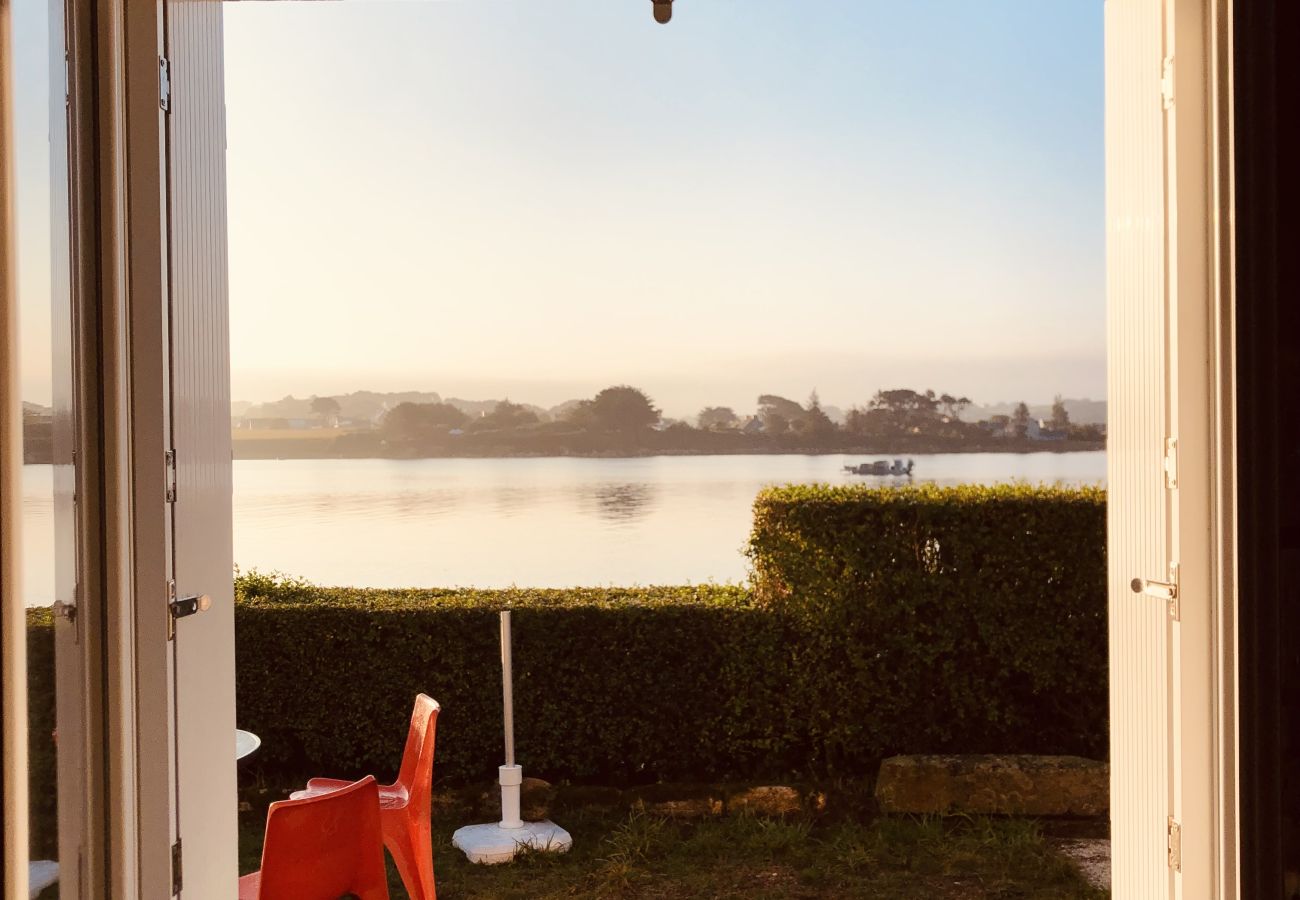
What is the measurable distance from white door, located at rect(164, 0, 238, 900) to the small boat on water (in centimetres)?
712

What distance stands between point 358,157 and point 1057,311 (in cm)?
529

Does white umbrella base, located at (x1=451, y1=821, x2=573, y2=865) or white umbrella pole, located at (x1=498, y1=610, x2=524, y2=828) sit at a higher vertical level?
white umbrella pole, located at (x1=498, y1=610, x2=524, y2=828)

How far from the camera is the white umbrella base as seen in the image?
4.46 metres

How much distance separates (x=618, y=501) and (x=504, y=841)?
4.31 meters

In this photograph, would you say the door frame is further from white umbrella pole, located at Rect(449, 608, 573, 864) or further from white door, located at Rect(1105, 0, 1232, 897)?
white umbrella pole, located at Rect(449, 608, 573, 864)

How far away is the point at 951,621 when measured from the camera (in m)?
5.04

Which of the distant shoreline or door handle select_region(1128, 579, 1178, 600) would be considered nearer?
door handle select_region(1128, 579, 1178, 600)

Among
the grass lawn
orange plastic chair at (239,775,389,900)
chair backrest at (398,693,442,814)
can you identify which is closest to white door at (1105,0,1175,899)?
the grass lawn

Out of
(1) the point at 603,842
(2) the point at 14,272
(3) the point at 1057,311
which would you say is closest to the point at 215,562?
(2) the point at 14,272

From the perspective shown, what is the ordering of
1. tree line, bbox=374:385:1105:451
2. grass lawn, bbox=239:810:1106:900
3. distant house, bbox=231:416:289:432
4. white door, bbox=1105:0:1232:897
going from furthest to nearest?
tree line, bbox=374:385:1105:451
distant house, bbox=231:416:289:432
grass lawn, bbox=239:810:1106:900
white door, bbox=1105:0:1232:897

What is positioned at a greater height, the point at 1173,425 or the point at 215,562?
the point at 1173,425

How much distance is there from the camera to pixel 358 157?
7.48 meters

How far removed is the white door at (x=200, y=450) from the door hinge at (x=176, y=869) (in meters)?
0.01

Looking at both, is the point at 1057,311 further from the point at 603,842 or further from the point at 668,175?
the point at 603,842
